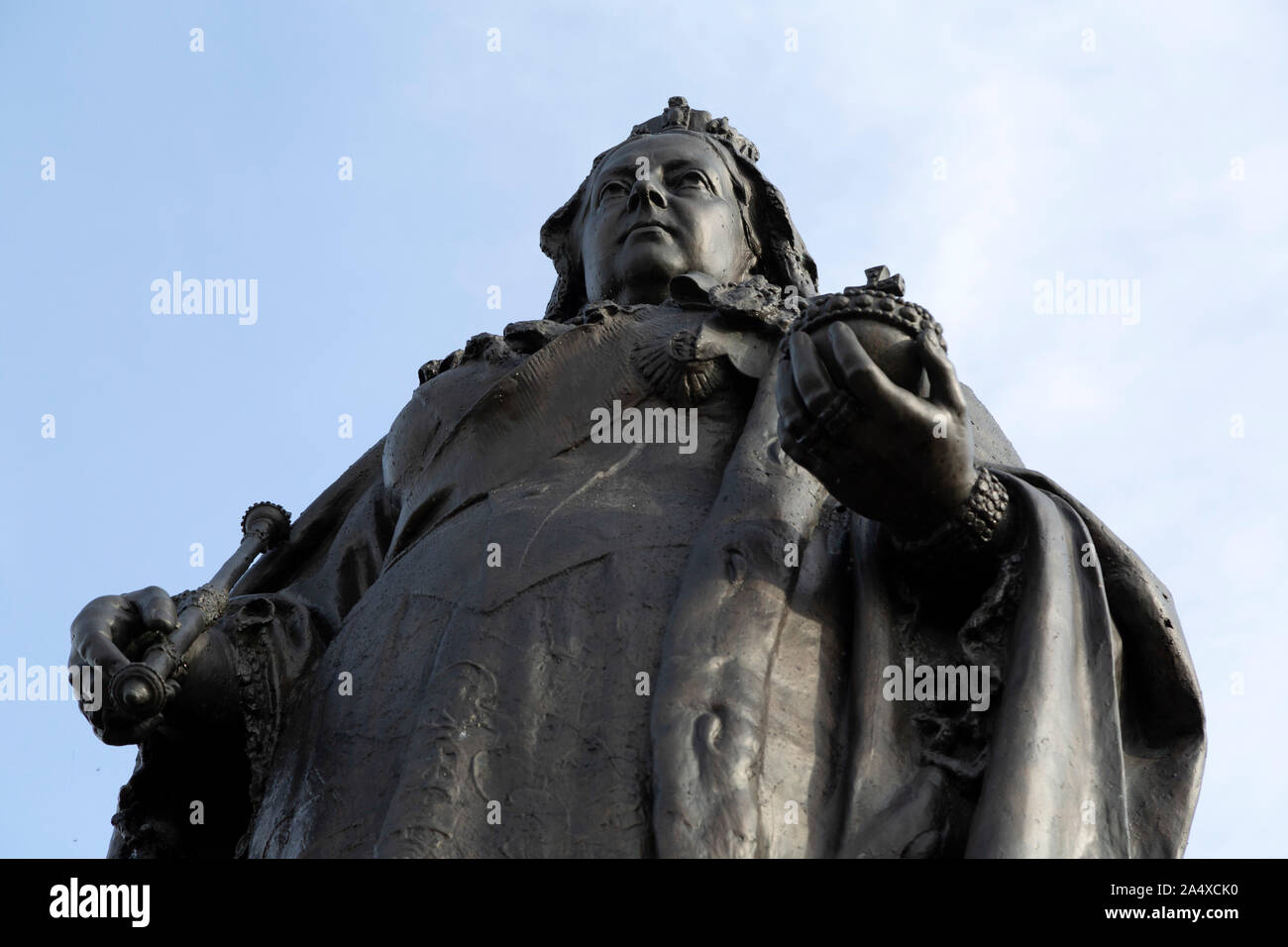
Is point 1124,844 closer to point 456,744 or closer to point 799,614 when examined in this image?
point 799,614

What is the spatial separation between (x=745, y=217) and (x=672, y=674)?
428 cm

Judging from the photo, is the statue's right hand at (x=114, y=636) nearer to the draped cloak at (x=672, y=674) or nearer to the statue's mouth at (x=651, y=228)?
the draped cloak at (x=672, y=674)

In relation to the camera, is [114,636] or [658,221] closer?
[114,636]

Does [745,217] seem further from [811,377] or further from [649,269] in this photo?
[811,377]

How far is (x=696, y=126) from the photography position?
12273mm

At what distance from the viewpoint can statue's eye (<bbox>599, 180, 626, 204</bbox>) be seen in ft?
38.2

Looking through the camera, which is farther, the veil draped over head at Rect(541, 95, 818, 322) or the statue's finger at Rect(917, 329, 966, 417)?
the veil draped over head at Rect(541, 95, 818, 322)

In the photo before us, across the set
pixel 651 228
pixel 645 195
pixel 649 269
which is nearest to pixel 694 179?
pixel 645 195

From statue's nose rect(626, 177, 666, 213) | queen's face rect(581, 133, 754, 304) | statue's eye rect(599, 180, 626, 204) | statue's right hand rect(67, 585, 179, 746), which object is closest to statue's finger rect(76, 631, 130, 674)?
statue's right hand rect(67, 585, 179, 746)

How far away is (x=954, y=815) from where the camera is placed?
7.95 meters

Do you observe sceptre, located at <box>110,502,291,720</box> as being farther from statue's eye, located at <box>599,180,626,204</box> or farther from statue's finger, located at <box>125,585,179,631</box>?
statue's eye, located at <box>599,180,626,204</box>

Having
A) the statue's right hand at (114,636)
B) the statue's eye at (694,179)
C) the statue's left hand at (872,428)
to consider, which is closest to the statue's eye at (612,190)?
the statue's eye at (694,179)

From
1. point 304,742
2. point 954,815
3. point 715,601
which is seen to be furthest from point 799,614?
point 304,742
